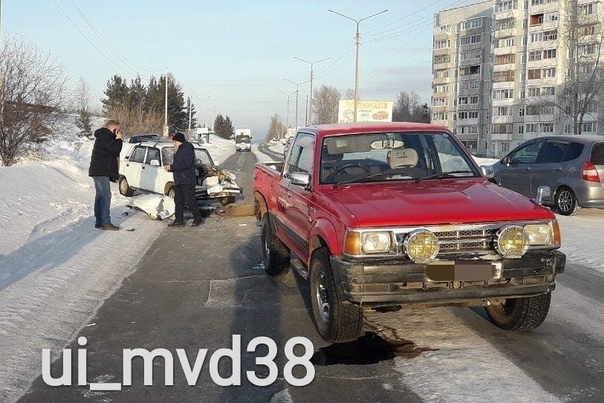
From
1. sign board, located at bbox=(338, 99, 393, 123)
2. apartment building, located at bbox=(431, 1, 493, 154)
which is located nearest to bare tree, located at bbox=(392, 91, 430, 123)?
apartment building, located at bbox=(431, 1, 493, 154)

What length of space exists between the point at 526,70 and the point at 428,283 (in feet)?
268

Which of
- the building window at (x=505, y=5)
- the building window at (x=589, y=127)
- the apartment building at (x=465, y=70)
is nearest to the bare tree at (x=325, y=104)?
the apartment building at (x=465, y=70)

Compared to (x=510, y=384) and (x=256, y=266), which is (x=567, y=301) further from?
(x=256, y=266)

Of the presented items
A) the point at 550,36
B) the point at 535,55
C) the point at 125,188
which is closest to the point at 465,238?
the point at 125,188

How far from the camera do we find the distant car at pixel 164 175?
14898 mm

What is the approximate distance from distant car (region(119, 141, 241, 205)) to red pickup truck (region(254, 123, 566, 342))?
28.9 ft

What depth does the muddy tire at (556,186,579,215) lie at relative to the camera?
13.7 meters

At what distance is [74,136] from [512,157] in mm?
45848

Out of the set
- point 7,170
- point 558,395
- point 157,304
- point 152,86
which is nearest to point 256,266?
point 157,304

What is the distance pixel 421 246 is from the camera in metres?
4.86

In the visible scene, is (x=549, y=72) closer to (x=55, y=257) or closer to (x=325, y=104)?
(x=325, y=104)

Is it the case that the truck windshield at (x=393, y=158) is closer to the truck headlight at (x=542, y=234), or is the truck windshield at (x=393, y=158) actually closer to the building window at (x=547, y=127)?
the truck headlight at (x=542, y=234)

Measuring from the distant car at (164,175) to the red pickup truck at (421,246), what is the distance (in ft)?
28.9

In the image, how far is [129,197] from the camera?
18016 mm
